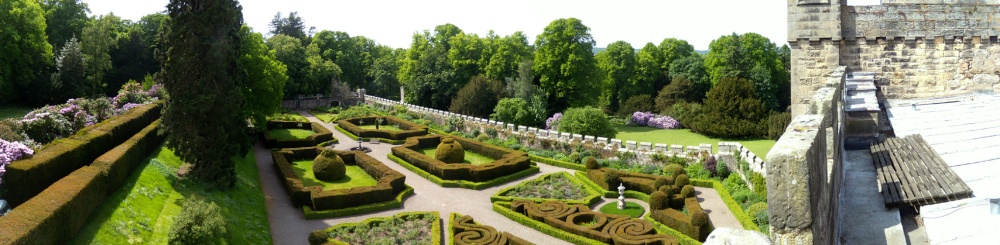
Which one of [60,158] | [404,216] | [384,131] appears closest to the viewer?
[60,158]

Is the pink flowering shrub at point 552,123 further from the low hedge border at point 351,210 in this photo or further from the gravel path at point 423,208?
the low hedge border at point 351,210

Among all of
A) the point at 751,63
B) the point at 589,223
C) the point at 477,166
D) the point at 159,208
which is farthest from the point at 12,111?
the point at 751,63

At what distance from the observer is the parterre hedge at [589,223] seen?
18828mm

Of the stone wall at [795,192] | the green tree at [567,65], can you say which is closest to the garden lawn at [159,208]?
the stone wall at [795,192]

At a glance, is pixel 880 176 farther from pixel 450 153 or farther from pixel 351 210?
pixel 450 153

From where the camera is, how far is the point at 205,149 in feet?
68.5

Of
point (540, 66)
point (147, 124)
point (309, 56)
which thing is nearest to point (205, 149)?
point (147, 124)

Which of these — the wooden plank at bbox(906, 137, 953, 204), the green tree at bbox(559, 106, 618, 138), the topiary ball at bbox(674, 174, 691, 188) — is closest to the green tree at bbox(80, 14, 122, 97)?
the green tree at bbox(559, 106, 618, 138)

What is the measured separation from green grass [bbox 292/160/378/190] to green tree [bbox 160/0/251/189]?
16.5 feet

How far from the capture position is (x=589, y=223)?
21.8 m

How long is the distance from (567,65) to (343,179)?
26.1 metres

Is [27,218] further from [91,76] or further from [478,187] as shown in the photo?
[91,76]

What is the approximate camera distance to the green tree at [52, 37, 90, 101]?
133ft

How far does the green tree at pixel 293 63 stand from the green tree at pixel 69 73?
1916cm
